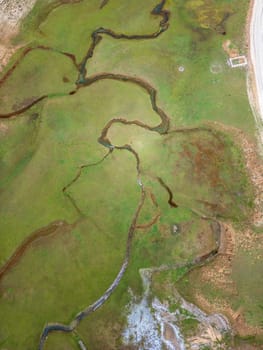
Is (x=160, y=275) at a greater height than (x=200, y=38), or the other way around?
(x=200, y=38)

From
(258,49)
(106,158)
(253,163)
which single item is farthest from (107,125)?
(258,49)

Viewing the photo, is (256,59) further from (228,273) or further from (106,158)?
(228,273)

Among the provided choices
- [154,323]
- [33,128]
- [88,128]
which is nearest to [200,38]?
[88,128]

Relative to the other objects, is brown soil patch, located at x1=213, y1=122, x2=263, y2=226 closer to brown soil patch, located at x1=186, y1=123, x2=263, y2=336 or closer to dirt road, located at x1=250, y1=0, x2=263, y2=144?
brown soil patch, located at x1=186, y1=123, x2=263, y2=336

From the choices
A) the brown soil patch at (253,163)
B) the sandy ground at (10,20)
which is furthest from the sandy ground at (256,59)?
the sandy ground at (10,20)

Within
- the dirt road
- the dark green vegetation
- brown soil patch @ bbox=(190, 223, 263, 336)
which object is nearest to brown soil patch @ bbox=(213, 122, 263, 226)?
the dark green vegetation

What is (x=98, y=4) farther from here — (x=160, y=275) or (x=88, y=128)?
(x=160, y=275)
